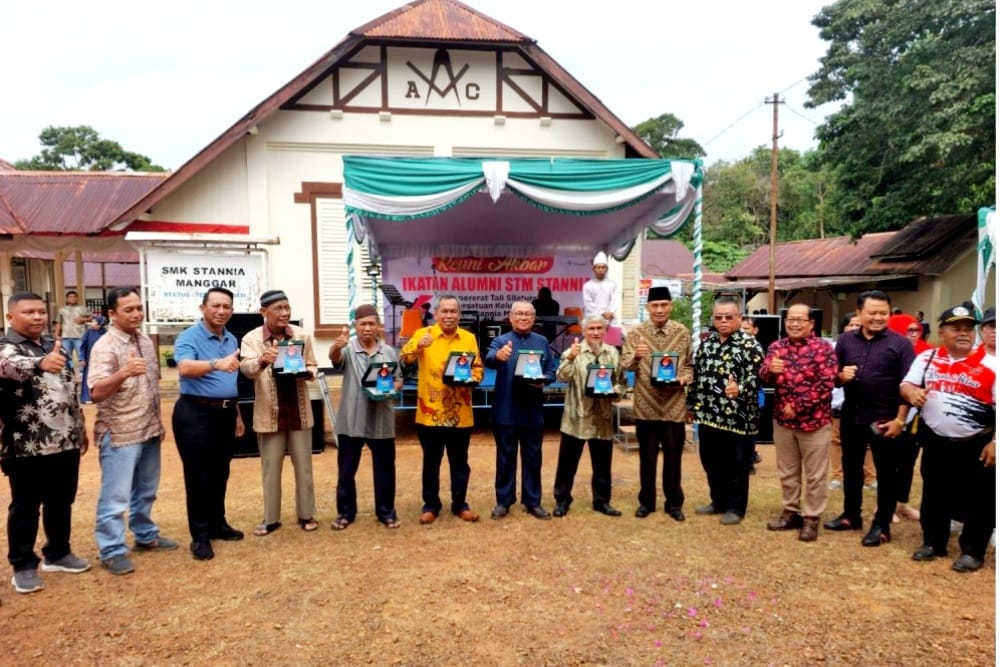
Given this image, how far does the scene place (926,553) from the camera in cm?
361

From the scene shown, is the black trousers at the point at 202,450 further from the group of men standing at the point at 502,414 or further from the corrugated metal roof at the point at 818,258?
the corrugated metal roof at the point at 818,258

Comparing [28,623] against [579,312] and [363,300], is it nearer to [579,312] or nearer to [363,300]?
[579,312]

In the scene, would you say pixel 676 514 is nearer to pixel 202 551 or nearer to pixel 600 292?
pixel 202 551

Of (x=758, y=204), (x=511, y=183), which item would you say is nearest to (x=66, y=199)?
(x=511, y=183)

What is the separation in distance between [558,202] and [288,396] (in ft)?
9.93

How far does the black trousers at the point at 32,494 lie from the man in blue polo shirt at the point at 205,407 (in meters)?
0.55

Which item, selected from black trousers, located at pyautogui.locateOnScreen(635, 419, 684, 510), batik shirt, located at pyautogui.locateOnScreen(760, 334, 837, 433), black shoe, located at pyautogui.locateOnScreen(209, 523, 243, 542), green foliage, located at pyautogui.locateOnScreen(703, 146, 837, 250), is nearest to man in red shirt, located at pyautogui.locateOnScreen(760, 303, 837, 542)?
batik shirt, located at pyautogui.locateOnScreen(760, 334, 837, 433)

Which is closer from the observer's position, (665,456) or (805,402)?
(805,402)

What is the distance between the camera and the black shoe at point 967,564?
11.3 feet

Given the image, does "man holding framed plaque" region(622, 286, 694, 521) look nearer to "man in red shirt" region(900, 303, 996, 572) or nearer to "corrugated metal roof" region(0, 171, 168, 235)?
"man in red shirt" region(900, 303, 996, 572)

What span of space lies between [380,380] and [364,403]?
0.74 ft

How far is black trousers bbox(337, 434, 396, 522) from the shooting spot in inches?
159

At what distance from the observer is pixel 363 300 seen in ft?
36.9

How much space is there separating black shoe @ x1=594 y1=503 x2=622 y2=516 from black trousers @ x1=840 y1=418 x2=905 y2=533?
1.49 meters
